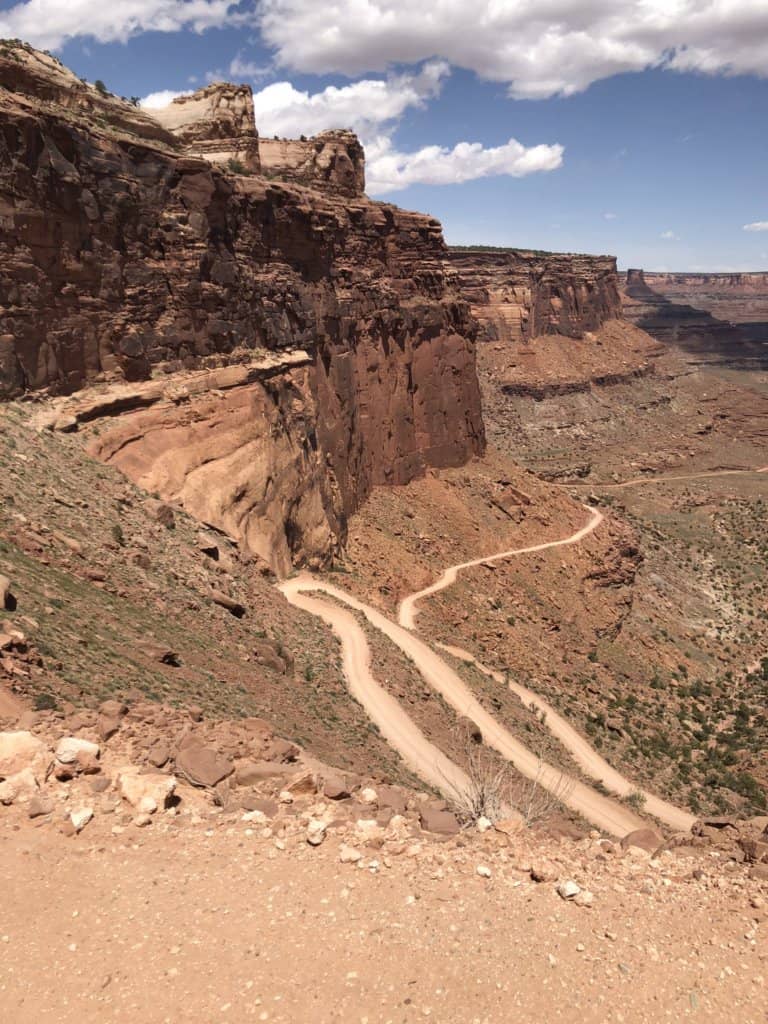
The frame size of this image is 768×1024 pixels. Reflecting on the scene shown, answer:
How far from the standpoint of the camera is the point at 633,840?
12312 millimetres

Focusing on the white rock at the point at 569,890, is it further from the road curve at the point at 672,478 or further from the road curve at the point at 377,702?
the road curve at the point at 672,478

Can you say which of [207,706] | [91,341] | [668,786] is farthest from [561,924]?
[91,341]

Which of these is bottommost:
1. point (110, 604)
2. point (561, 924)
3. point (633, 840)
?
point (633, 840)

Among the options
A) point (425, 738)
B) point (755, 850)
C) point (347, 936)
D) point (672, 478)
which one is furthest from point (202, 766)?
point (672, 478)

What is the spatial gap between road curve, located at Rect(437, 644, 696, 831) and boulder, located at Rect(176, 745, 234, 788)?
20423 mm

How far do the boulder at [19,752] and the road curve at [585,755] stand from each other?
23000 mm

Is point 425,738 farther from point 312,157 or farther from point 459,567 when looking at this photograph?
point 312,157

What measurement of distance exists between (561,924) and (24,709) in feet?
28.3

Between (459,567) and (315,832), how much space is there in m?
35.8

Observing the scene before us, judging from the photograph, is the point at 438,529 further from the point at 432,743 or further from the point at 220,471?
the point at 432,743

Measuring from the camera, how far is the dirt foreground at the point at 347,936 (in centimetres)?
810

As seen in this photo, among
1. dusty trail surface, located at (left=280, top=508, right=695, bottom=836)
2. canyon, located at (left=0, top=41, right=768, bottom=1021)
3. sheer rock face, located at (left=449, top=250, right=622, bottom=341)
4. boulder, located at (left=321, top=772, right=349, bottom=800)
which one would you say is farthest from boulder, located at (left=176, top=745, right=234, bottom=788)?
sheer rock face, located at (left=449, top=250, right=622, bottom=341)

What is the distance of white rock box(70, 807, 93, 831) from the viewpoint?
32.8 ft

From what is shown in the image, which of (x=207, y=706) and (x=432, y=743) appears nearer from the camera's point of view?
(x=207, y=706)
